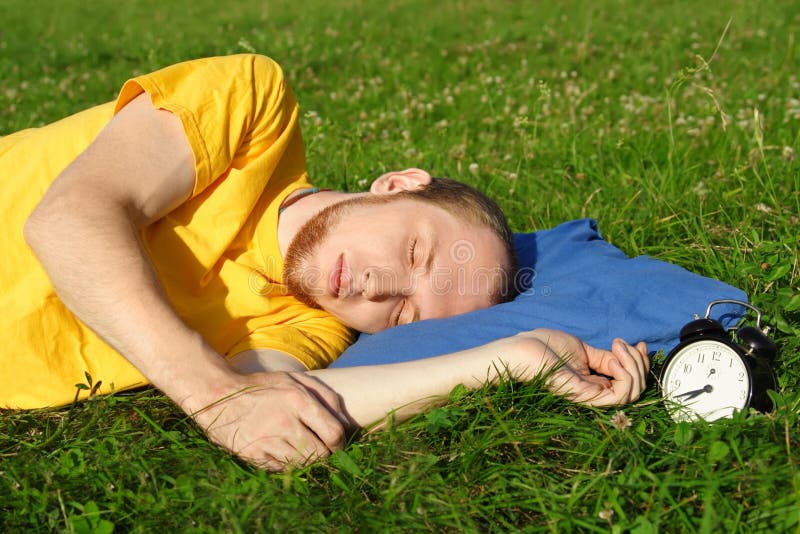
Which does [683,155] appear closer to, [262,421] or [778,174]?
[778,174]

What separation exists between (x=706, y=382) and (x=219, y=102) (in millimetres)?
2162

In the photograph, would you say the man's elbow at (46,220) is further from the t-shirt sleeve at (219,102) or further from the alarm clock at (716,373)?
the alarm clock at (716,373)

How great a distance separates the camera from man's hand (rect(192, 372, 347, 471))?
266 cm

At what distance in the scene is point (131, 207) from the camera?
118 inches

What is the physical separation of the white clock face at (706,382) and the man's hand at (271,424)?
1.24m

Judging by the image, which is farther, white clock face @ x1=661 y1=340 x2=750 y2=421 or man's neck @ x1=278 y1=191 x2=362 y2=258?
man's neck @ x1=278 y1=191 x2=362 y2=258

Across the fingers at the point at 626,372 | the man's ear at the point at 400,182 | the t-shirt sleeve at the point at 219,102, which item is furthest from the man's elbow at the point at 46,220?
the fingers at the point at 626,372

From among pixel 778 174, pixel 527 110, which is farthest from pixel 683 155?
pixel 527 110

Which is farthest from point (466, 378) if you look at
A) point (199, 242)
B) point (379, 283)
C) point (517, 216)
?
point (517, 216)

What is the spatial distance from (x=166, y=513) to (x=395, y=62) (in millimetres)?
7520

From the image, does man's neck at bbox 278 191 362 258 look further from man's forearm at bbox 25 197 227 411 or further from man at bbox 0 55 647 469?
man's forearm at bbox 25 197 227 411

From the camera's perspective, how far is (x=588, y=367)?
318 centimetres

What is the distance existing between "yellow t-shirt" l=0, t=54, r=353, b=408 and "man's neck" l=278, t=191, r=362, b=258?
0.14 feet

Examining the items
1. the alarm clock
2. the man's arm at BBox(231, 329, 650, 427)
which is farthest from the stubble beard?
the alarm clock
